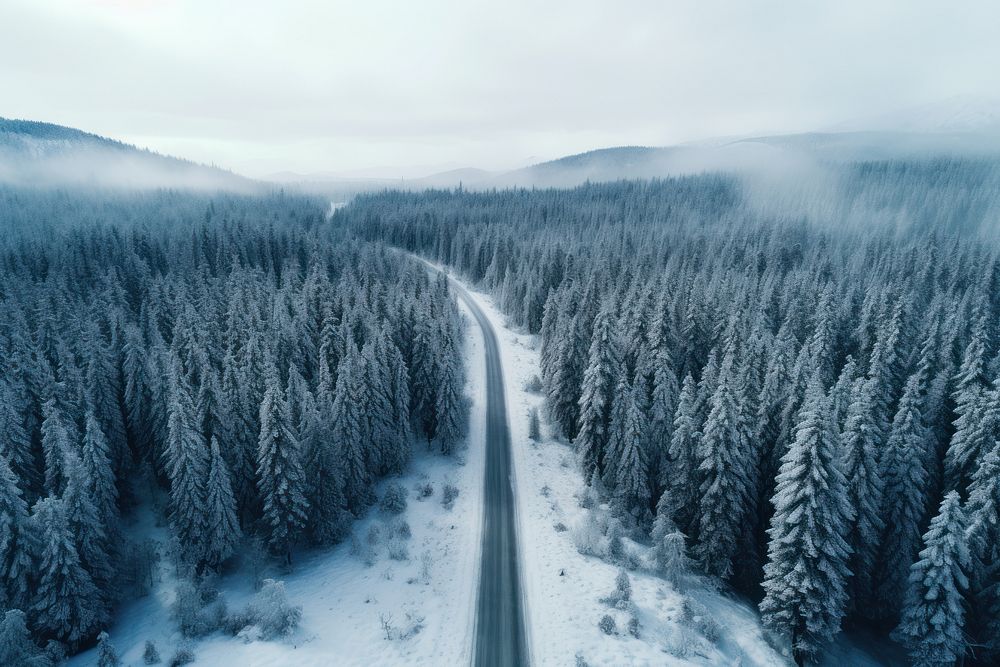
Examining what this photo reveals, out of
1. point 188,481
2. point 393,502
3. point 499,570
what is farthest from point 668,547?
point 188,481

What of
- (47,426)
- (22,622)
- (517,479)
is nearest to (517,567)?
(517,479)

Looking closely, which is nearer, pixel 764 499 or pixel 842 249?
pixel 764 499

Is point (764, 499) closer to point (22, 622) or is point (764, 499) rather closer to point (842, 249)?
point (22, 622)

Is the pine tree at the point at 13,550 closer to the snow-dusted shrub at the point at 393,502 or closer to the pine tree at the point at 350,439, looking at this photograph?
the pine tree at the point at 350,439

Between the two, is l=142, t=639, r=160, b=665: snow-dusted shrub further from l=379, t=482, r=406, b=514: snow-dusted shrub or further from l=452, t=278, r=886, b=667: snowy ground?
l=452, t=278, r=886, b=667: snowy ground

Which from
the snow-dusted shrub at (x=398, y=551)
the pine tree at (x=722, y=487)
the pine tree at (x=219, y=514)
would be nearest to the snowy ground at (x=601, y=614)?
the pine tree at (x=722, y=487)
